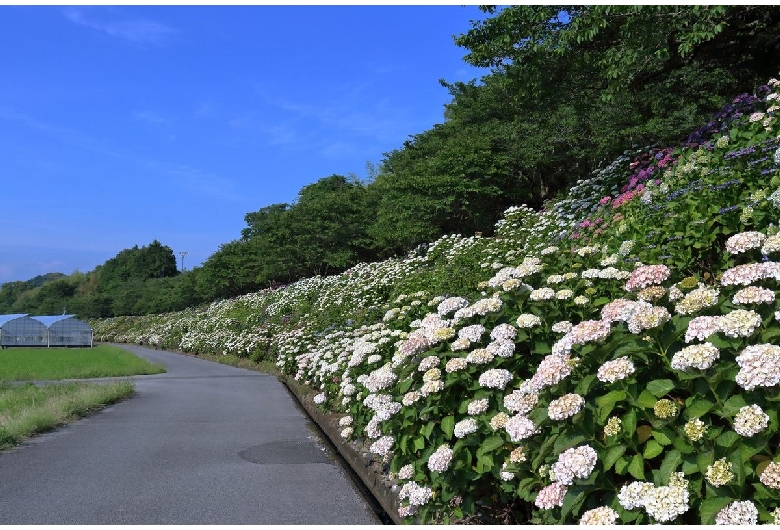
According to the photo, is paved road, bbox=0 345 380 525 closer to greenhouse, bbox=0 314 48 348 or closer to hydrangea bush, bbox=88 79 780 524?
hydrangea bush, bbox=88 79 780 524

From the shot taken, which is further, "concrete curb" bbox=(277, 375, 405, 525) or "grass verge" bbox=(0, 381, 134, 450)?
"grass verge" bbox=(0, 381, 134, 450)

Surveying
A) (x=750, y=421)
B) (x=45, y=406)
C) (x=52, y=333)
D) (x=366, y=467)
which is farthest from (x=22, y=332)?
(x=750, y=421)

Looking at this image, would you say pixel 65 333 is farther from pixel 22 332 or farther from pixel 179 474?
pixel 179 474

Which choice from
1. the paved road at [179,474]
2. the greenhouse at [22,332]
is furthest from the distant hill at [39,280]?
the paved road at [179,474]

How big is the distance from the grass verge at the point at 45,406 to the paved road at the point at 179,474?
28 centimetres

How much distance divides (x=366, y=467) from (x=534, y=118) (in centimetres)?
1326

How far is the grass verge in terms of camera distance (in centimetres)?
778

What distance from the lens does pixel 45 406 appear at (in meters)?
9.55

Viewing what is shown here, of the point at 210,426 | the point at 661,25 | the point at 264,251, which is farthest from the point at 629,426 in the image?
the point at 264,251

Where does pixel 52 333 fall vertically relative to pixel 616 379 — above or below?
above

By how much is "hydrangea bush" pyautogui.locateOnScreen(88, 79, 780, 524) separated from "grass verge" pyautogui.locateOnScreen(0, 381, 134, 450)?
4.67 m

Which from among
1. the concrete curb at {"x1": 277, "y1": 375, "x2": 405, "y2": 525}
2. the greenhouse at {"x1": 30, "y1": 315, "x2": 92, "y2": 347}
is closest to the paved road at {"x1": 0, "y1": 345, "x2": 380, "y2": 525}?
the concrete curb at {"x1": 277, "y1": 375, "x2": 405, "y2": 525}

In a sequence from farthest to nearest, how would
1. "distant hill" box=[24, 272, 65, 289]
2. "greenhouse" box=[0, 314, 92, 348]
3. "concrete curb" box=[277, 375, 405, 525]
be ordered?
"distant hill" box=[24, 272, 65, 289] < "greenhouse" box=[0, 314, 92, 348] < "concrete curb" box=[277, 375, 405, 525]

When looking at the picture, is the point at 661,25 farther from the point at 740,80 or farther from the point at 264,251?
the point at 264,251
